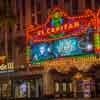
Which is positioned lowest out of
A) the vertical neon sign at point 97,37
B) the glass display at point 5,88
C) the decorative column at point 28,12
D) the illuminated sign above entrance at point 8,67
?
the glass display at point 5,88

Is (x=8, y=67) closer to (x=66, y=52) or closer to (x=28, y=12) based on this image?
(x=28, y=12)

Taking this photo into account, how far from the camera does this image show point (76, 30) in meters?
41.3

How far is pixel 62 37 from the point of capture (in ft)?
141

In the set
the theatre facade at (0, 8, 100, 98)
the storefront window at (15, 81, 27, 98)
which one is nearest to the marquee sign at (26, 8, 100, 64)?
the theatre facade at (0, 8, 100, 98)

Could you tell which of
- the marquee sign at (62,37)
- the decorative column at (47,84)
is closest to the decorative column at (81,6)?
the marquee sign at (62,37)

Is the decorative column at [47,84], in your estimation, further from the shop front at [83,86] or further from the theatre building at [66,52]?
the shop front at [83,86]

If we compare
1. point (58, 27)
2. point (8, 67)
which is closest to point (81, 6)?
point (58, 27)

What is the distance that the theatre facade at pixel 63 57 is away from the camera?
1593 inches

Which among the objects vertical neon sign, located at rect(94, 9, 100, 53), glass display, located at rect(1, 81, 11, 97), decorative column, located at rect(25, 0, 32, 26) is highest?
decorative column, located at rect(25, 0, 32, 26)

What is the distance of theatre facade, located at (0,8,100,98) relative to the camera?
133 feet

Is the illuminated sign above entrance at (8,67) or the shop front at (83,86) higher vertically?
the illuminated sign above entrance at (8,67)

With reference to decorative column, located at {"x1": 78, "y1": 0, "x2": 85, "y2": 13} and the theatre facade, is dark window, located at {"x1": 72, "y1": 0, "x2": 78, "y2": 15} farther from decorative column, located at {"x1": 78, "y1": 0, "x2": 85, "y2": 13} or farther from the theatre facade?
the theatre facade

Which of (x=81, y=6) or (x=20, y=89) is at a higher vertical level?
(x=81, y=6)

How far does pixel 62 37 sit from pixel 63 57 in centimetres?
184
